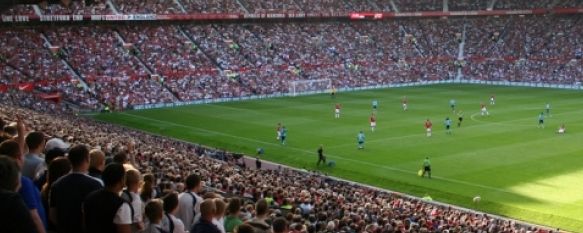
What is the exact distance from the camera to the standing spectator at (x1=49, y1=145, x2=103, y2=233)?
7430mm

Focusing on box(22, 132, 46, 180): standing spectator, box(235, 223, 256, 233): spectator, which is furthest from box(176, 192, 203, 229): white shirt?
box(235, 223, 256, 233): spectator

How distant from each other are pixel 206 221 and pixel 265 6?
233ft

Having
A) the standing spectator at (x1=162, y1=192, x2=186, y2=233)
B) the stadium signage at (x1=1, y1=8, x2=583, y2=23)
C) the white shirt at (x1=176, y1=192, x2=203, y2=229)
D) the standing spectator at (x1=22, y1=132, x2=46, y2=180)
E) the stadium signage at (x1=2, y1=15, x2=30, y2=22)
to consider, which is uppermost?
the stadium signage at (x1=1, y1=8, x2=583, y2=23)

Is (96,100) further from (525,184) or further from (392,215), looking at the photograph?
(392,215)

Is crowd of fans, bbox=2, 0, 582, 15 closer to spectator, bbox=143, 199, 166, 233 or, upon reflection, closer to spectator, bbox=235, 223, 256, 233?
spectator, bbox=143, 199, 166, 233

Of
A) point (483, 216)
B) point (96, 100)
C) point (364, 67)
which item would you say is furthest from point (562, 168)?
point (364, 67)

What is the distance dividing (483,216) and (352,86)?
47235 mm

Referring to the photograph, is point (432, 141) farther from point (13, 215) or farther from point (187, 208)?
point (13, 215)

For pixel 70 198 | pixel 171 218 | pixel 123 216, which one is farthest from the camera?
pixel 171 218

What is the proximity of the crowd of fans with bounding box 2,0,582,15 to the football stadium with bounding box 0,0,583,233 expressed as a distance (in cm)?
23

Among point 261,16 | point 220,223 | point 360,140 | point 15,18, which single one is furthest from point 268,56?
point 220,223

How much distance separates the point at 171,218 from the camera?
805 cm

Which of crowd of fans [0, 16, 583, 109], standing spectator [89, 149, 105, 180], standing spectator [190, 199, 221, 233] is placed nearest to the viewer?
standing spectator [190, 199, 221, 233]

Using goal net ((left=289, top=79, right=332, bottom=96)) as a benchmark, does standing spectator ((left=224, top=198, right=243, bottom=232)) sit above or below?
above
